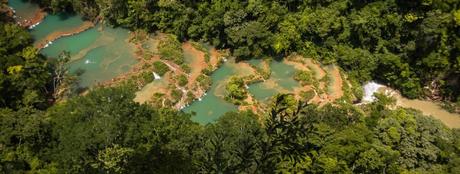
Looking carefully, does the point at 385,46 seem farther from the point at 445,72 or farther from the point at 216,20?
the point at 216,20

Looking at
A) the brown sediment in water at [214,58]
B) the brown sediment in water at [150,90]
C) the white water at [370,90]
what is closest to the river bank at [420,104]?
the white water at [370,90]

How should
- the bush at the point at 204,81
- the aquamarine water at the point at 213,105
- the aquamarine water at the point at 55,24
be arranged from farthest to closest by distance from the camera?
the aquamarine water at the point at 55,24, the bush at the point at 204,81, the aquamarine water at the point at 213,105

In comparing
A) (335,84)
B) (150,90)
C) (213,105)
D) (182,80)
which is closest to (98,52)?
(150,90)

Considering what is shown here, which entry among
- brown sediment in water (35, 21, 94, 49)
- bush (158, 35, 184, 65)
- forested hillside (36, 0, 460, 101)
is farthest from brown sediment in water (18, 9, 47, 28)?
bush (158, 35, 184, 65)

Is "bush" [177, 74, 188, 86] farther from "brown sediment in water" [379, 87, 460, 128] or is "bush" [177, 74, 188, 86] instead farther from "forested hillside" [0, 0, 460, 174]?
"brown sediment in water" [379, 87, 460, 128]

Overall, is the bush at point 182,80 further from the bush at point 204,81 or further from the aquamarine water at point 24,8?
the aquamarine water at point 24,8
